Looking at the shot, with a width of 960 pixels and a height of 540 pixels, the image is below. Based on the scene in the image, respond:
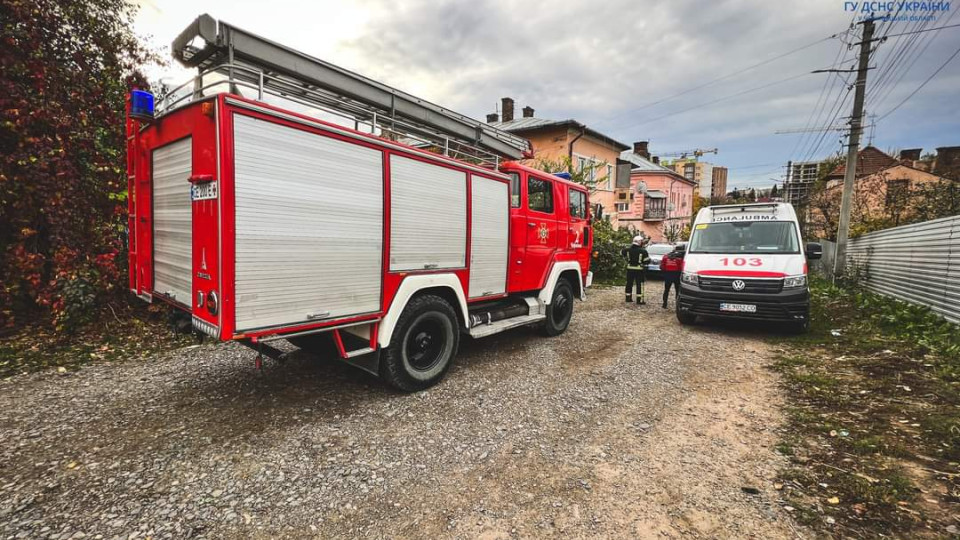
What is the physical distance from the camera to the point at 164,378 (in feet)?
14.8

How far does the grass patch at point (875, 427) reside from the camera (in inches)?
96.3

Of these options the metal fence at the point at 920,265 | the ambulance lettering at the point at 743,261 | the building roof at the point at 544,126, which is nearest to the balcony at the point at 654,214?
the building roof at the point at 544,126

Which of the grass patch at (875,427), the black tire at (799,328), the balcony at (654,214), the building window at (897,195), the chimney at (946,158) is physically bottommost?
the grass patch at (875,427)

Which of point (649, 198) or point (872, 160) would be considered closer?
point (872, 160)

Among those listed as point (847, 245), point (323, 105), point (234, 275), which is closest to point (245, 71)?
point (323, 105)

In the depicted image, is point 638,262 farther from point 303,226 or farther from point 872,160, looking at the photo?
point 872,160

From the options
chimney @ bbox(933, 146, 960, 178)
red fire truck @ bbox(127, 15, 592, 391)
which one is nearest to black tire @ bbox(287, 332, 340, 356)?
red fire truck @ bbox(127, 15, 592, 391)

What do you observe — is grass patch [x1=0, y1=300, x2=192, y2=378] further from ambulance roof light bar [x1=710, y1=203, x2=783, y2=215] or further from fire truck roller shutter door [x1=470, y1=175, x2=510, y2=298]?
ambulance roof light bar [x1=710, y1=203, x2=783, y2=215]

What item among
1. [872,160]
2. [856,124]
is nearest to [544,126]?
[856,124]

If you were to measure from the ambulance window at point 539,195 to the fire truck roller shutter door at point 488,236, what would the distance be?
696 millimetres

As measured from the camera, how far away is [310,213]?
3223 mm

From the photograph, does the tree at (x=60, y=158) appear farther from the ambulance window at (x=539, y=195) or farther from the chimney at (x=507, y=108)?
the chimney at (x=507, y=108)

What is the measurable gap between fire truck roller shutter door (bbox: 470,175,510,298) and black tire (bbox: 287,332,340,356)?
1784 millimetres

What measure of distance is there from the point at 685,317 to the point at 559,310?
8.70 ft
